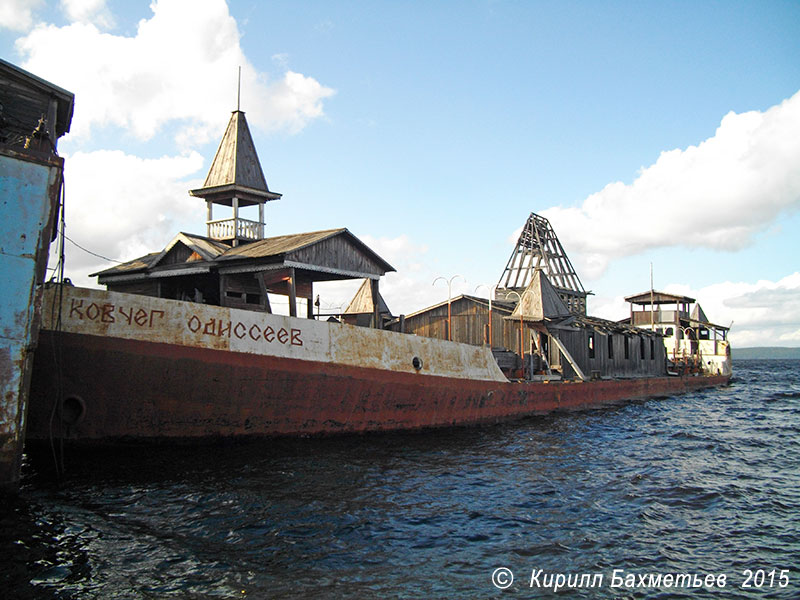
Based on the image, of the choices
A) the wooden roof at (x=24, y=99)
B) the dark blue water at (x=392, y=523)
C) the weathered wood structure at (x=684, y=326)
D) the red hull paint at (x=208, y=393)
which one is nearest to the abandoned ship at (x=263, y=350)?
the red hull paint at (x=208, y=393)

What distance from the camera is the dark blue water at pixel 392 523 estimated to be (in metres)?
6.41

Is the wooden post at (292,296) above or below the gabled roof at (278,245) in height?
below

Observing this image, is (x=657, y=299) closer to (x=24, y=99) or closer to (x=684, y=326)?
(x=684, y=326)

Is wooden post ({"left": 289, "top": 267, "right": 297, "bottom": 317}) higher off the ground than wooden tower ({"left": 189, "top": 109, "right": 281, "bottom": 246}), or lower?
lower

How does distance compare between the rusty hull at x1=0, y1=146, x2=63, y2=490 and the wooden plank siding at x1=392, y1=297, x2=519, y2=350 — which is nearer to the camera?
the rusty hull at x1=0, y1=146, x2=63, y2=490

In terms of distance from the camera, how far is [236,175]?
20.4 meters

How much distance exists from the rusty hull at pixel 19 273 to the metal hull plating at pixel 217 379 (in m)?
1.12

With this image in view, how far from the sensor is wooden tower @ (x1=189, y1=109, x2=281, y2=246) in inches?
797

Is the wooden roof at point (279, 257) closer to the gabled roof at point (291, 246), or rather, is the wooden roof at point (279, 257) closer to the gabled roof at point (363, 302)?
the gabled roof at point (291, 246)

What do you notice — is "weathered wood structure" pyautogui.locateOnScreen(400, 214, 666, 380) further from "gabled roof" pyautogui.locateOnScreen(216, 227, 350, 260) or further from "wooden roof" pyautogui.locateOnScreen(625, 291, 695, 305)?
"wooden roof" pyautogui.locateOnScreen(625, 291, 695, 305)

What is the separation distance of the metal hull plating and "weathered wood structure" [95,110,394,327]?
128 inches

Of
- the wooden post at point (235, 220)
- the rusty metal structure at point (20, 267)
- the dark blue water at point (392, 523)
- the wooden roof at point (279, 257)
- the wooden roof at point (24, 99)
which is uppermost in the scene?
the wooden roof at point (24, 99)

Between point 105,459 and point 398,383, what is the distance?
7157mm

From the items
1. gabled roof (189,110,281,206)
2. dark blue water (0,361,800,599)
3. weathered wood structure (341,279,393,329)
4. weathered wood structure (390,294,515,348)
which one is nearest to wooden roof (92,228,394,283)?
weathered wood structure (341,279,393,329)
